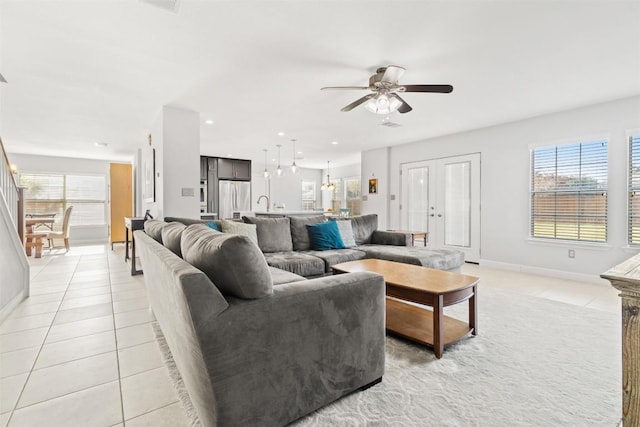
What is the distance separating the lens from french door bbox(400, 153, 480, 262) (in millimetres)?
5488

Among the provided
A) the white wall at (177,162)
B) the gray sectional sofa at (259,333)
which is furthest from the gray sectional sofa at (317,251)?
the gray sectional sofa at (259,333)

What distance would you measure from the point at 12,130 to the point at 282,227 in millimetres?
5430

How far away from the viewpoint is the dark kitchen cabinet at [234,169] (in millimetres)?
8234

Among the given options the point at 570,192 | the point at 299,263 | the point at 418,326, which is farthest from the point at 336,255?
the point at 570,192

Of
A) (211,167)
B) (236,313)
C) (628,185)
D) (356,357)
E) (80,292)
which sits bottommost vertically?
(80,292)

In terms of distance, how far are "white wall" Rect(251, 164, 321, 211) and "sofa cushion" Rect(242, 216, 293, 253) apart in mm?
5415

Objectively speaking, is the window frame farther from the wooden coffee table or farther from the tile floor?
the wooden coffee table

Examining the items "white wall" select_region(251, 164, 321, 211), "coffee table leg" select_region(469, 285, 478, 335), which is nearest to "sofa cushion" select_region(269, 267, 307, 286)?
"coffee table leg" select_region(469, 285, 478, 335)

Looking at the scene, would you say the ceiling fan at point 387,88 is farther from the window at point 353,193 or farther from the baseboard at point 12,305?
the window at point 353,193

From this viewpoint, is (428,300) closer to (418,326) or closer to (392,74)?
(418,326)

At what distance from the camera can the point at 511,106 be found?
13.5 feet

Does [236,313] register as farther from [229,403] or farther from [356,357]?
[356,357]

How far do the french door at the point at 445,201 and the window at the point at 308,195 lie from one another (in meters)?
4.49

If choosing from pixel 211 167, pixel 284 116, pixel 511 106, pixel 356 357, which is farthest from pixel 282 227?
pixel 211 167
